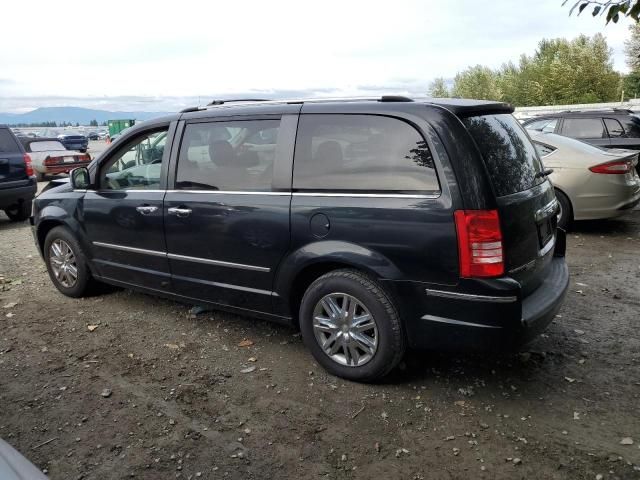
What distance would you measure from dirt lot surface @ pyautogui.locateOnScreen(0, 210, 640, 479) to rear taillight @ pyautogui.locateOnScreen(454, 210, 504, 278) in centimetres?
91

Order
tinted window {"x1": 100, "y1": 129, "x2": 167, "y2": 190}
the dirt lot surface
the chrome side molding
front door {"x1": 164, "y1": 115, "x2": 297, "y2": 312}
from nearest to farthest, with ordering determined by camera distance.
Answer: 1. the dirt lot surface
2. front door {"x1": 164, "y1": 115, "x2": 297, "y2": 312}
3. the chrome side molding
4. tinted window {"x1": 100, "y1": 129, "x2": 167, "y2": 190}

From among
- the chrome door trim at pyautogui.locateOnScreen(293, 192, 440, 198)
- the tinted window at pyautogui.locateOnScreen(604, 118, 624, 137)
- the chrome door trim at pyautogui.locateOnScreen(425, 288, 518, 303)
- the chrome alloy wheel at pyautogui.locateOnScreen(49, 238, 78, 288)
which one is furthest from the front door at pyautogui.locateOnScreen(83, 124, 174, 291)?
the tinted window at pyautogui.locateOnScreen(604, 118, 624, 137)

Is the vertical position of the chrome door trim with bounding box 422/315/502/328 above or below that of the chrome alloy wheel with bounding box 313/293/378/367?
above

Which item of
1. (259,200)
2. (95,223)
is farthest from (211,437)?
(95,223)

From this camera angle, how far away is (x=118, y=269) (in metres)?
4.85

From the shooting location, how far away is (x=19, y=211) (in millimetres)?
10297

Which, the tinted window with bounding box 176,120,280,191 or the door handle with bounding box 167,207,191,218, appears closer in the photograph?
the tinted window with bounding box 176,120,280,191

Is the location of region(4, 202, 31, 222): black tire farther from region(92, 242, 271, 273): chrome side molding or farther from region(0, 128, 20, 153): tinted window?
region(92, 242, 271, 273): chrome side molding

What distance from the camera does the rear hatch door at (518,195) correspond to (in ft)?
10.3

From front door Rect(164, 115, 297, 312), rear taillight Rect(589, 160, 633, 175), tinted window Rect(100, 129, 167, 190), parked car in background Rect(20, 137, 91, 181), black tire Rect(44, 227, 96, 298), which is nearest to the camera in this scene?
front door Rect(164, 115, 297, 312)

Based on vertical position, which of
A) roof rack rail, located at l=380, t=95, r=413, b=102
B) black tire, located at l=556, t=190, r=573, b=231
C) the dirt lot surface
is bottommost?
the dirt lot surface

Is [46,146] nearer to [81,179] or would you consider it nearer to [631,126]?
[81,179]

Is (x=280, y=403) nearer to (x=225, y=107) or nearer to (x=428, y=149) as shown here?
(x=428, y=149)

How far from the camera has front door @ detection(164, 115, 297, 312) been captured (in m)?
3.76
